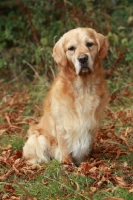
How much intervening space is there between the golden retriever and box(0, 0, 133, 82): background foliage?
3.17 metres

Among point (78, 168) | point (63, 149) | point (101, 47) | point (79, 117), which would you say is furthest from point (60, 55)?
point (78, 168)

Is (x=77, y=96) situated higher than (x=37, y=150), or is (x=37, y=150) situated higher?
(x=77, y=96)

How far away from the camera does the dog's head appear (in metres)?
4.74

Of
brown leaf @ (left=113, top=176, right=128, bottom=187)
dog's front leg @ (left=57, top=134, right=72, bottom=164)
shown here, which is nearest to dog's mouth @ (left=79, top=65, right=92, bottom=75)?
dog's front leg @ (left=57, top=134, right=72, bottom=164)

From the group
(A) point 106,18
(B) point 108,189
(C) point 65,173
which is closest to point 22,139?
(C) point 65,173

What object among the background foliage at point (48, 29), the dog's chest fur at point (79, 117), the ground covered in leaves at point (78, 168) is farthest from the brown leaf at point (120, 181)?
the background foliage at point (48, 29)

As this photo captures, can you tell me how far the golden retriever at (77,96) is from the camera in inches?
192

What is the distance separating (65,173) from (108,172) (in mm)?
428

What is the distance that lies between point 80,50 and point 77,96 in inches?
20.4

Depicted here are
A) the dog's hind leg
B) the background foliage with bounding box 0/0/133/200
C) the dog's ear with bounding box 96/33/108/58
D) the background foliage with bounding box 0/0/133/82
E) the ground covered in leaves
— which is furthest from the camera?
the background foliage with bounding box 0/0/133/82

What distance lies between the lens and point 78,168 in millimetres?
4586

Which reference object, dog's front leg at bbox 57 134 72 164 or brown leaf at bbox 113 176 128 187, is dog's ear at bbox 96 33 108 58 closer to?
dog's front leg at bbox 57 134 72 164

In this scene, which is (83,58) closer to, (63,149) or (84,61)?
(84,61)

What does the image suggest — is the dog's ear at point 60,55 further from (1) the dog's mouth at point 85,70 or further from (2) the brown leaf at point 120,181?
(2) the brown leaf at point 120,181
